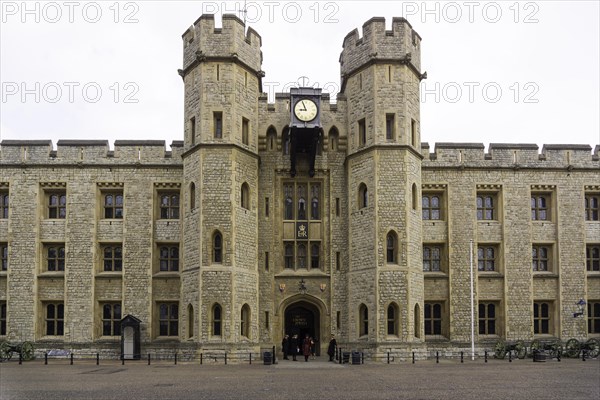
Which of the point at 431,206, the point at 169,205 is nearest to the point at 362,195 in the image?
the point at 431,206

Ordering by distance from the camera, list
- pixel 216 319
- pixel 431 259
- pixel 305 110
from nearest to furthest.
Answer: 1. pixel 216 319
2. pixel 305 110
3. pixel 431 259

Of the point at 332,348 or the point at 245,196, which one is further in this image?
the point at 245,196

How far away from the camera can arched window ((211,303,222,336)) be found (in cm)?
2880

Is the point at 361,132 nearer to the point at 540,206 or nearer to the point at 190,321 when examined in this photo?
the point at 540,206

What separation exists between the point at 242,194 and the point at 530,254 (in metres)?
13.9

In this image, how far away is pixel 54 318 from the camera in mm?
32062

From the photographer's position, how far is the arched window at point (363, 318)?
29641 millimetres

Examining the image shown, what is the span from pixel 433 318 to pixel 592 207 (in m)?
9.74

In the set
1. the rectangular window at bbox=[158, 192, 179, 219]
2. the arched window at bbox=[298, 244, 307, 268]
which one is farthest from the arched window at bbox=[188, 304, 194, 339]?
the arched window at bbox=[298, 244, 307, 268]

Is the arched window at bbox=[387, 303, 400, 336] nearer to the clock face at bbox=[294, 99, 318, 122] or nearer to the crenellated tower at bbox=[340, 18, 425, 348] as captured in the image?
the crenellated tower at bbox=[340, 18, 425, 348]

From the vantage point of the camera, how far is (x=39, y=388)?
59.4ft

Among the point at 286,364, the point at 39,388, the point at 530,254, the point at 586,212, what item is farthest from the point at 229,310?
the point at 586,212

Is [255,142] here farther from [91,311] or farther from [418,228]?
[91,311]

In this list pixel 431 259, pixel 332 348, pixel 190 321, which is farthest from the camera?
pixel 431 259
